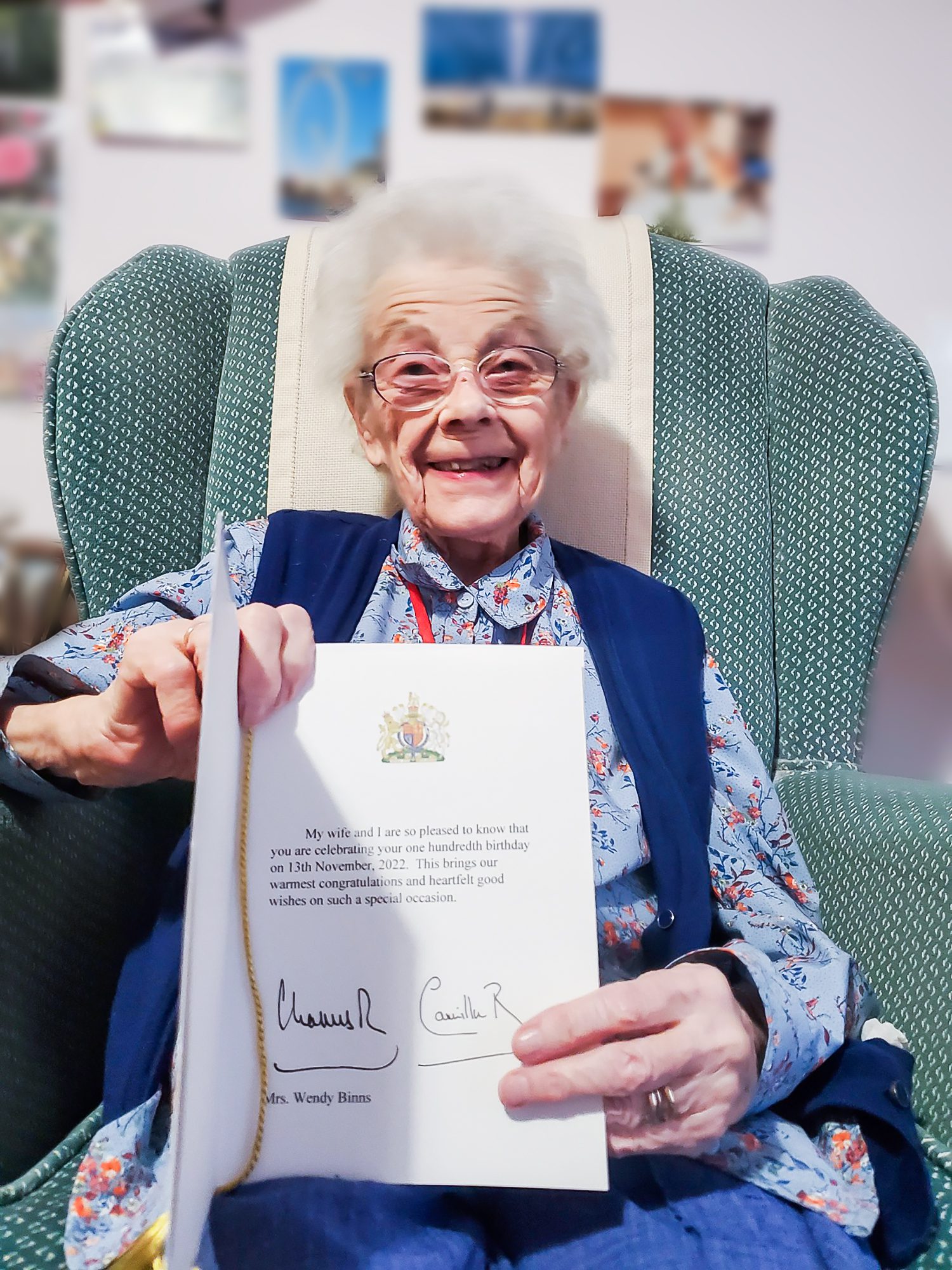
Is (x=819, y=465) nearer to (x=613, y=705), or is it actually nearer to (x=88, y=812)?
(x=613, y=705)

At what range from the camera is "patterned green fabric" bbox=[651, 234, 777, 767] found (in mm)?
1256

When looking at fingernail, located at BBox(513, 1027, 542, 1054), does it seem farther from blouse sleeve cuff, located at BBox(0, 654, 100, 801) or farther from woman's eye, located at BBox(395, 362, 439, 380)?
woman's eye, located at BBox(395, 362, 439, 380)

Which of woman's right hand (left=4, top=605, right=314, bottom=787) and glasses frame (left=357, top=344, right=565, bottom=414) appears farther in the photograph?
glasses frame (left=357, top=344, right=565, bottom=414)

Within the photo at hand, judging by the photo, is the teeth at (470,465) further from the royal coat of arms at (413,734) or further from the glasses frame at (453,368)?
the royal coat of arms at (413,734)

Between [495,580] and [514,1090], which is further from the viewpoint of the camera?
[495,580]

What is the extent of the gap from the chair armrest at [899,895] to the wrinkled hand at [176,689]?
0.65 m

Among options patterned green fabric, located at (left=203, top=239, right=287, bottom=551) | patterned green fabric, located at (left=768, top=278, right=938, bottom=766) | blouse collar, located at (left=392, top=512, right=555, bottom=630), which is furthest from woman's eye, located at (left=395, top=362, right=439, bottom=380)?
patterned green fabric, located at (left=768, top=278, right=938, bottom=766)

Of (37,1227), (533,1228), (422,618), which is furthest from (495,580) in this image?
(37,1227)

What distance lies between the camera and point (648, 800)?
0.89 metres

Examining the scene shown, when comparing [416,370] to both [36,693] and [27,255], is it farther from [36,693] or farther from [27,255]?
[27,255]

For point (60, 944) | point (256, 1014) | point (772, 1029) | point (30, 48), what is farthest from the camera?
point (30, 48)

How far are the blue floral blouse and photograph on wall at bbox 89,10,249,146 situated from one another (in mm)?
609

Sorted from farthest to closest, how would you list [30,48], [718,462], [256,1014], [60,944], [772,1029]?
[718,462]
[30,48]
[60,944]
[772,1029]
[256,1014]
